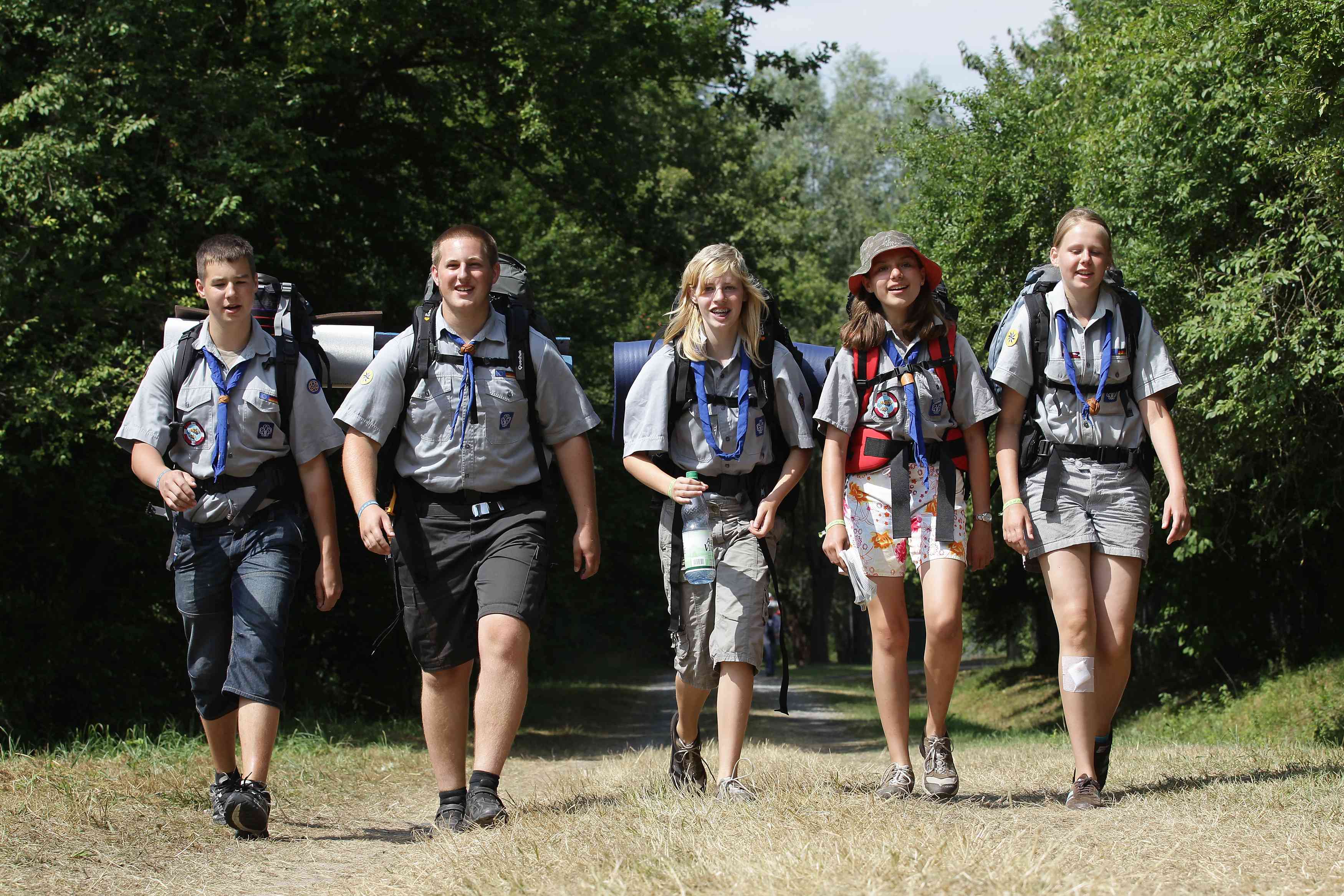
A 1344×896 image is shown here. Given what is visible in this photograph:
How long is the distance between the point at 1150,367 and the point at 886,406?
105 centimetres

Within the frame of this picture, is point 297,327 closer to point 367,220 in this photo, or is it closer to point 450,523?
point 450,523

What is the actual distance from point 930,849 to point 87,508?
10.7 meters

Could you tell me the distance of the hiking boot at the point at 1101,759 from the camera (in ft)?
18.1

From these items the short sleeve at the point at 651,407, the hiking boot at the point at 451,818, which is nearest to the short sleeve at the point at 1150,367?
the short sleeve at the point at 651,407

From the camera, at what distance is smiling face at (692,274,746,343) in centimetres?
568

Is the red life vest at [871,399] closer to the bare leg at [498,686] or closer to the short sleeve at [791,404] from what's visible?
the short sleeve at [791,404]

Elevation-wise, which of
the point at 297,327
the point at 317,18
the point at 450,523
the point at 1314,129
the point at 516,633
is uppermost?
the point at 317,18

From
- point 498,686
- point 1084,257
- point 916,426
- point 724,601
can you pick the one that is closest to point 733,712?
point 724,601

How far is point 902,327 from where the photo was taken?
5.70 meters

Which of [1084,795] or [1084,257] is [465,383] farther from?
[1084,795]

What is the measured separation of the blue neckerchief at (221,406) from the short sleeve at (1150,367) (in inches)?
141

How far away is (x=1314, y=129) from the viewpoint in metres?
9.59

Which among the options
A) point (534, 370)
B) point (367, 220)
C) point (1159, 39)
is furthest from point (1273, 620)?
point (534, 370)

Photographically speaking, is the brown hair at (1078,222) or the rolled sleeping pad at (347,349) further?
the rolled sleeping pad at (347,349)
